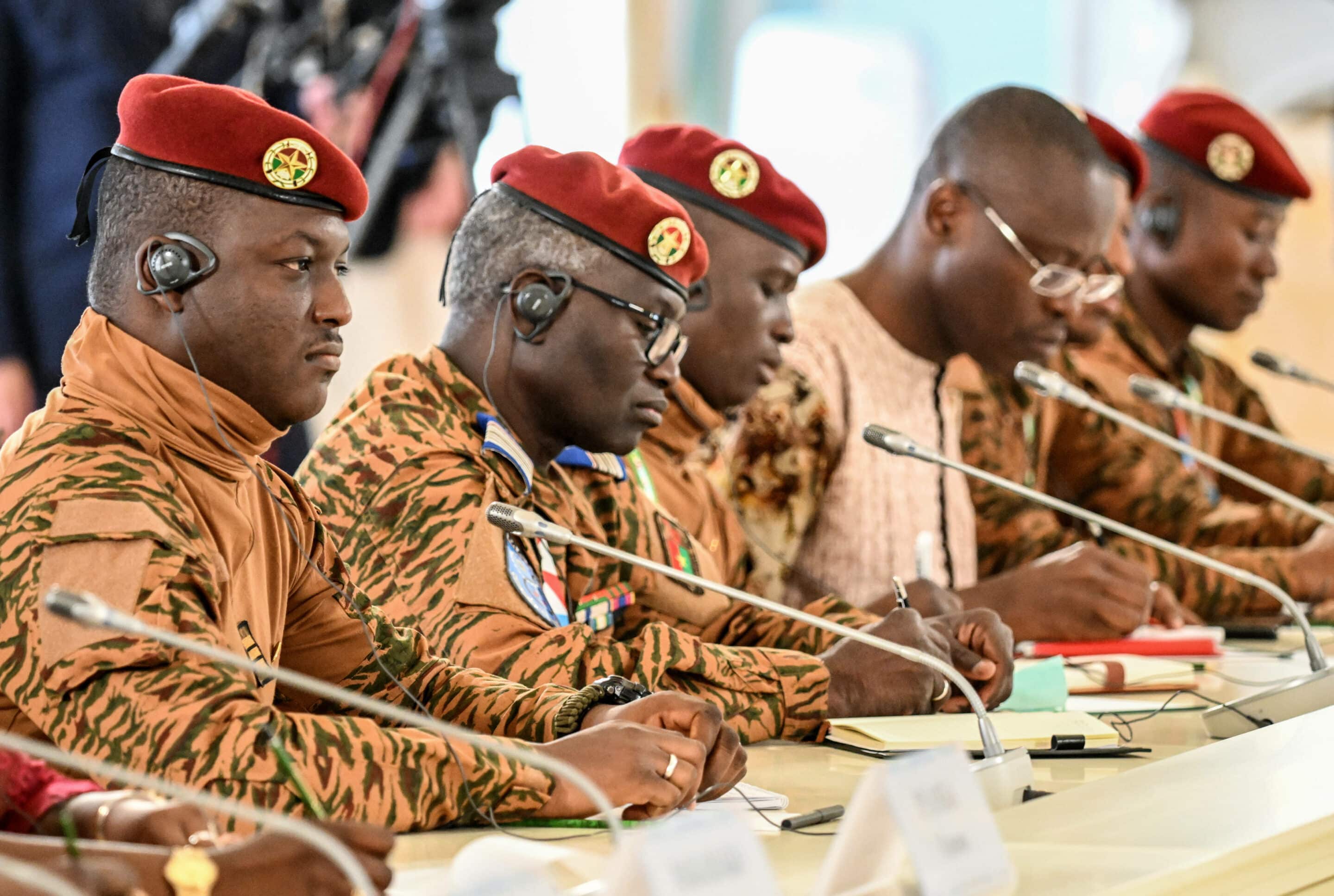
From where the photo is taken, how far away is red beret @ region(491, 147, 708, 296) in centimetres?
227

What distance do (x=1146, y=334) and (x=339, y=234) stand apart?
112 inches

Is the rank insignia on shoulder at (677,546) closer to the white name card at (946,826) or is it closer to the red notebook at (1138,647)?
the red notebook at (1138,647)

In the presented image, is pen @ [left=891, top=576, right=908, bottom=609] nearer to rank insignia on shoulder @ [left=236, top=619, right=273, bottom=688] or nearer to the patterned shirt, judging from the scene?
the patterned shirt

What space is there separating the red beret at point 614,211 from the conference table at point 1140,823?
2.31 feet

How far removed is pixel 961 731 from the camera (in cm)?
203

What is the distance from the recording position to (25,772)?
1405mm

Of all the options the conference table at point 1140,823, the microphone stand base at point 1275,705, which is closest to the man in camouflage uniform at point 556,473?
the conference table at point 1140,823

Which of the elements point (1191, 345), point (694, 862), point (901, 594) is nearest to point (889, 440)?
point (901, 594)

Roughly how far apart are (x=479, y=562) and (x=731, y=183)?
1.05 metres

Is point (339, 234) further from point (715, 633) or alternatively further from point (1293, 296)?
point (1293, 296)

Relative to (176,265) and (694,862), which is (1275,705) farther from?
(176,265)

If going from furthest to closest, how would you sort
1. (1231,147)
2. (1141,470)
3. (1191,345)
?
(1191,345), (1231,147), (1141,470)

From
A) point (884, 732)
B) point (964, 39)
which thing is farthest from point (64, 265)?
point (964, 39)

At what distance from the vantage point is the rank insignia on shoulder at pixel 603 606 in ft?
7.50
